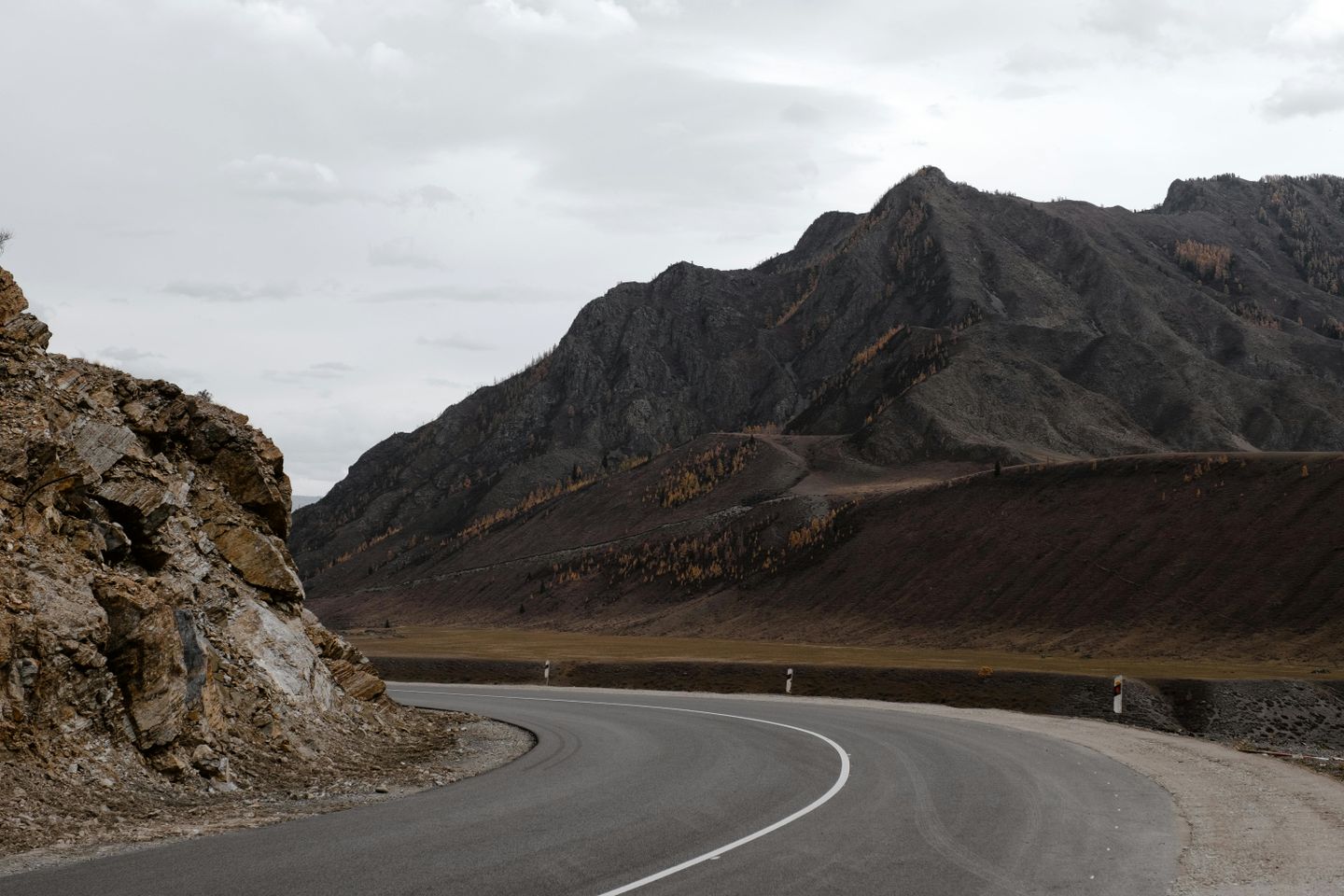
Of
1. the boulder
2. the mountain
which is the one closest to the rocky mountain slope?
the mountain

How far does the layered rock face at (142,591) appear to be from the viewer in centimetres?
1359

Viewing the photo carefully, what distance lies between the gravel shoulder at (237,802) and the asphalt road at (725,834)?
2.07 feet

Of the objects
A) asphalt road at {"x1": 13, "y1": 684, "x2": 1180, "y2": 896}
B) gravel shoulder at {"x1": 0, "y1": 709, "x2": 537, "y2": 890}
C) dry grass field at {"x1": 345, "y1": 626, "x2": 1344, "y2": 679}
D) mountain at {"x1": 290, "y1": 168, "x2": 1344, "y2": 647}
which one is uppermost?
mountain at {"x1": 290, "y1": 168, "x2": 1344, "y2": 647}

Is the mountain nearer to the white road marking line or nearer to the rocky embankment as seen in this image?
the white road marking line

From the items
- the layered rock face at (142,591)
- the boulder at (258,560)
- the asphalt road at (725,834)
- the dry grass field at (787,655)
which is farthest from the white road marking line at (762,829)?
the dry grass field at (787,655)

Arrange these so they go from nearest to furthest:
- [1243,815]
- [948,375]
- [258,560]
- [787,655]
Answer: [1243,815] < [258,560] < [787,655] < [948,375]

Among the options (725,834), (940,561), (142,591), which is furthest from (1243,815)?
(940,561)

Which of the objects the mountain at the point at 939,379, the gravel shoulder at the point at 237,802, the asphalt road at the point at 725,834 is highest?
the mountain at the point at 939,379

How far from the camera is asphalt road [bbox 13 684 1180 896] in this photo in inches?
360

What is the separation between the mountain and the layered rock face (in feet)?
327

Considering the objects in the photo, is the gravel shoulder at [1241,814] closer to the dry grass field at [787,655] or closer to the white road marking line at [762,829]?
the white road marking line at [762,829]

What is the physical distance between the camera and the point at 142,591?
15.2 metres

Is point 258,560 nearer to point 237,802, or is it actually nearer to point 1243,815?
point 237,802

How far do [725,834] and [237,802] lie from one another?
674 centimetres
